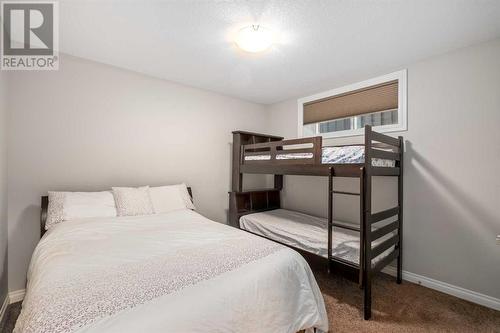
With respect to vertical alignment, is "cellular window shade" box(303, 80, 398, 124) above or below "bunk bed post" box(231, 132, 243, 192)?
above

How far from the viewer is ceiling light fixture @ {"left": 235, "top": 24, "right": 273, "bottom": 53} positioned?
6.29 ft

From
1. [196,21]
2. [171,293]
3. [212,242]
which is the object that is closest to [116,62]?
[196,21]

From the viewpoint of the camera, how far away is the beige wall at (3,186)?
1.90 m

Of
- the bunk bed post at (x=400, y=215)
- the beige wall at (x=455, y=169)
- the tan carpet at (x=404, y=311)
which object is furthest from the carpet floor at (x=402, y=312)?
the beige wall at (x=455, y=169)

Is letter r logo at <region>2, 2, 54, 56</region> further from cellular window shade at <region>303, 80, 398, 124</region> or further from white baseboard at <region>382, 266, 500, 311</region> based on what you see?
white baseboard at <region>382, 266, 500, 311</region>

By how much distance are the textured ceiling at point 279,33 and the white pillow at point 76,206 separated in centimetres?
149

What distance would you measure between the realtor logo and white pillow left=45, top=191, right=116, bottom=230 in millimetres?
1227

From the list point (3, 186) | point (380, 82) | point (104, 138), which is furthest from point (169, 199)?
point (380, 82)

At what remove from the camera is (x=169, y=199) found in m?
2.65

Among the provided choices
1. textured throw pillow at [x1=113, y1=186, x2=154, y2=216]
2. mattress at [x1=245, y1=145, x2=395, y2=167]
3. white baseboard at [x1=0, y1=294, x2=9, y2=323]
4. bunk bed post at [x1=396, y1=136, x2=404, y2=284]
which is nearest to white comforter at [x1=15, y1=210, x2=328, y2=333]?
textured throw pillow at [x1=113, y1=186, x2=154, y2=216]

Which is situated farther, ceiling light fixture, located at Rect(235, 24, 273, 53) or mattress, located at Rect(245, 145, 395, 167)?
mattress, located at Rect(245, 145, 395, 167)

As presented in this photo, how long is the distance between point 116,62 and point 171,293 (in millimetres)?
2618

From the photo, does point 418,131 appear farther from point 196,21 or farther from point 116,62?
point 116,62

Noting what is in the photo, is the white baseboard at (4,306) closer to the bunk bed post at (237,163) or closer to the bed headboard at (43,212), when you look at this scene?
the bed headboard at (43,212)
